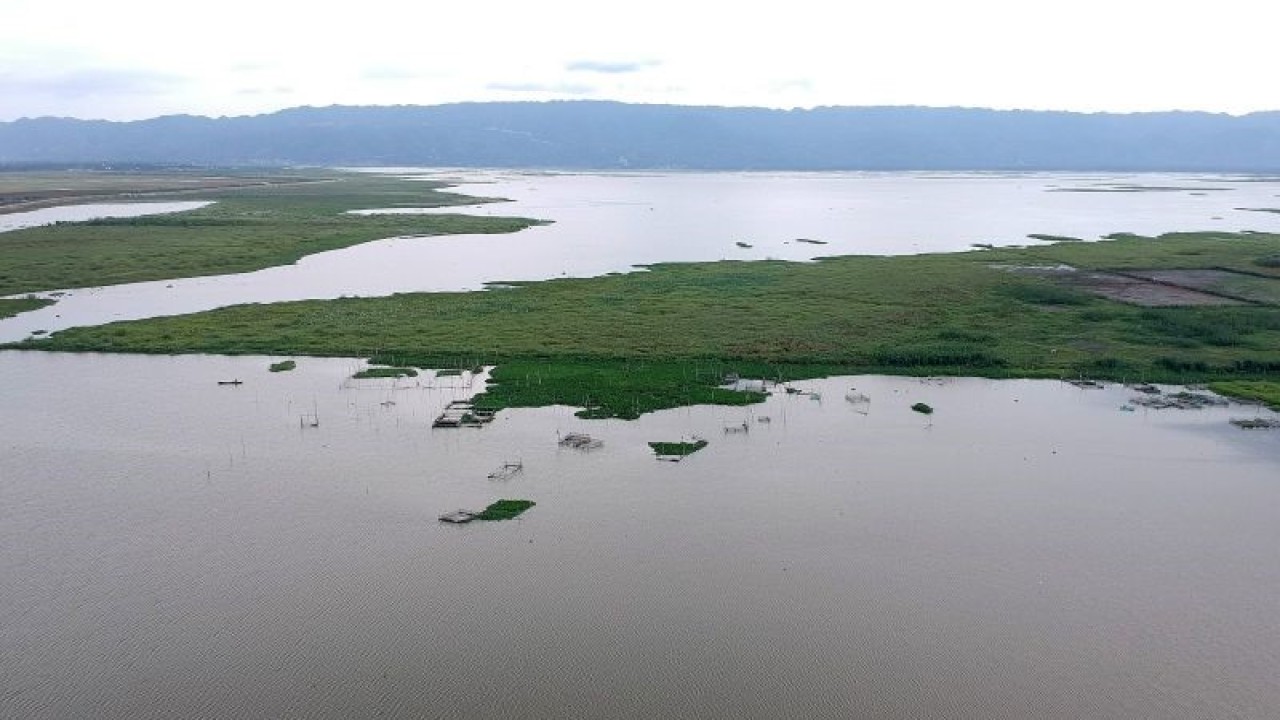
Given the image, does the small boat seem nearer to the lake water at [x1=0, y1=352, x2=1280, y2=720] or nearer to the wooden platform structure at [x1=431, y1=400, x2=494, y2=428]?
the lake water at [x1=0, y1=352, x2=1280, y2=720]

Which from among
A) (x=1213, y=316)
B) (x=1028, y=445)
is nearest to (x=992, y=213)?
(x=1213, y=316)

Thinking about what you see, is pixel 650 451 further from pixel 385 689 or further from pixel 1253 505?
pixel 1253 505

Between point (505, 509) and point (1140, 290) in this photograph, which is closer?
point (505, 509)

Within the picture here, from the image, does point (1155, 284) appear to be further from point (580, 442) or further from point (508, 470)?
point (508, 470)

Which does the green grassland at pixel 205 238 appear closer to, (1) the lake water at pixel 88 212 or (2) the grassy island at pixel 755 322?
(2) the grassy island at pixel 755 322

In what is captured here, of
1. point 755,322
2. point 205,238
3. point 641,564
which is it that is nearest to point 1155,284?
point 755,322

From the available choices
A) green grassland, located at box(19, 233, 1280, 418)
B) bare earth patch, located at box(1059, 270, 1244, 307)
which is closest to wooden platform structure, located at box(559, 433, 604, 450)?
green grassland, located at box(19, 233, 1280, 418)
